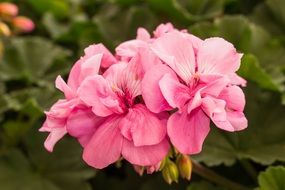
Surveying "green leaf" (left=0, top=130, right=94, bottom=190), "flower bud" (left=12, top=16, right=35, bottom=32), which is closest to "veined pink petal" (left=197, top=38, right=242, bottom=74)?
"green leaf" (left=0, top=130, right=94, bottom=190)

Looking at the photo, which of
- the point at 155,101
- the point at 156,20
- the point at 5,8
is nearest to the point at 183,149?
the point at 155,101

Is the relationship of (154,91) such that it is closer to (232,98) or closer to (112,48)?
(232,98)

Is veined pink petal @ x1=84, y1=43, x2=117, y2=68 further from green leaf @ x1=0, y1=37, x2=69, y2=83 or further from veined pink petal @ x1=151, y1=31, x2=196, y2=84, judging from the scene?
green leaf @ x1=0, y1=37, x2=69, y2=83

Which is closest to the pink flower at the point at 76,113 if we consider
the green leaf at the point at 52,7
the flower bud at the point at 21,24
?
the flower bud at the point at 21,24

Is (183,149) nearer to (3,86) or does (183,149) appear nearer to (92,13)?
(3,86)

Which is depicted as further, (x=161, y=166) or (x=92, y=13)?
(x=92, y=13)

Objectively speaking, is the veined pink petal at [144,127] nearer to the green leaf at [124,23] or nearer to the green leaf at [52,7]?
the green leaf at [124,23]
